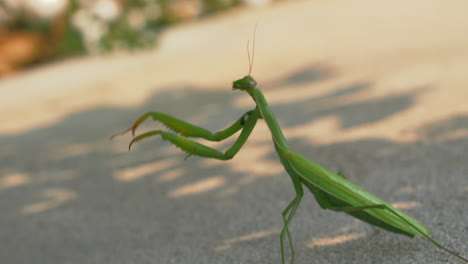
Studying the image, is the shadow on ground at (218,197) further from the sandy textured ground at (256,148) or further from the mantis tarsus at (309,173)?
the mantis tarsus at (309,173)

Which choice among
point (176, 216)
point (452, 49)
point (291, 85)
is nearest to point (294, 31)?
point (291, 85)

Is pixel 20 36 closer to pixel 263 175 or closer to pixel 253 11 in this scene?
pixel 253 11

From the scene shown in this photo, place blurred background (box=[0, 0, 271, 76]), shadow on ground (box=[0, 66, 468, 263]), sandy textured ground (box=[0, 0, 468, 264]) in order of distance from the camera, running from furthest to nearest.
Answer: blurred background (box=[0, 0, 271, 76]) < sandy textured ground (box=[0, 0, 468, 264]) < shadow on ground (box=[0, 66, 468, 263])

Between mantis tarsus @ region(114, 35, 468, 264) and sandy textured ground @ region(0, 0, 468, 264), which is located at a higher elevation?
mantis tarsus @ region(114, 35, 468, 264)

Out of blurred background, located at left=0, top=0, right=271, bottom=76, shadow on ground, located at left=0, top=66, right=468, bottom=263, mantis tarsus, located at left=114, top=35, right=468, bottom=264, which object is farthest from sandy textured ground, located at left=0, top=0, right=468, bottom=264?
blurred background, located at left=0, top=0, right=271, bottom=76

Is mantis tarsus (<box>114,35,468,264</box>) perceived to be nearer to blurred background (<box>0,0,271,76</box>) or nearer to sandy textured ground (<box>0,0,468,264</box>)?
sandy textured ground (<box>0,0,468,264</box>)

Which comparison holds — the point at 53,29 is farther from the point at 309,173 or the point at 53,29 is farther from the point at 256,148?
the point at 309,173
